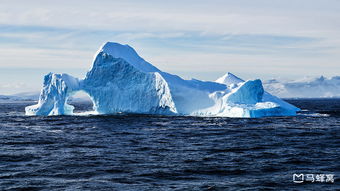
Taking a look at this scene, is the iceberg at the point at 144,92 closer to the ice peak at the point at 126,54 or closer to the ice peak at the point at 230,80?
the ice peak at the point at 126,54

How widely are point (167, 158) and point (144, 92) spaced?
69.8 ft

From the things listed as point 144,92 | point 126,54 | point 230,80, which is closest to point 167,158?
point 144,92

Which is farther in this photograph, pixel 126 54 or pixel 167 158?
pixel 126 54

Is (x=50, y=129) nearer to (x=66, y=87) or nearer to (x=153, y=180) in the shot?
(x=66, y=87)

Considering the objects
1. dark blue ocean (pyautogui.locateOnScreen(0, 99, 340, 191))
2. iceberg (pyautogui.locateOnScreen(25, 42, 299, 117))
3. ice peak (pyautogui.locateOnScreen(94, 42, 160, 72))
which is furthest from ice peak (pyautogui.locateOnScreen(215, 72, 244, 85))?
dark blue ocean (pyautogui.locateOnScreen(0, 99, 340, 191))

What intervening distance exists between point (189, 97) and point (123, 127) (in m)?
9.74

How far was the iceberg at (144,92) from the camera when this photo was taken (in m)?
36.5

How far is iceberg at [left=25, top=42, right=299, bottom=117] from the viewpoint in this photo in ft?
120

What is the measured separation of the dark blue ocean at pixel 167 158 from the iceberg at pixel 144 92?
32.2 ft

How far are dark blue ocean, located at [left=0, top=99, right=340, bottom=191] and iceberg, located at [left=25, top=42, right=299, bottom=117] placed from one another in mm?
9830

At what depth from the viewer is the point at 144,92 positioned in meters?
37.7

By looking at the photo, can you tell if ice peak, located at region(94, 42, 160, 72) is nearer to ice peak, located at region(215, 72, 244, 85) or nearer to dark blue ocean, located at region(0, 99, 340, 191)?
ice peak, located at region(215, 72, 244, 85)

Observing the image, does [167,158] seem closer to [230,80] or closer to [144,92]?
[144,92]

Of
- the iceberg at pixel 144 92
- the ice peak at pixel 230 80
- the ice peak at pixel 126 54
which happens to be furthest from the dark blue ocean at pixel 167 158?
the ice peak at pixel 230 80
